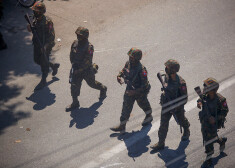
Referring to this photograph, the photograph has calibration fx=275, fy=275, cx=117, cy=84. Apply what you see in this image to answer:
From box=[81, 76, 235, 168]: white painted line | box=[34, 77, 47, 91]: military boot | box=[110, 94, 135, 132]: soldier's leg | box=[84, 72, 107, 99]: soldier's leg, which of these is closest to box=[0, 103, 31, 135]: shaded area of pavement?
box=[34, 77, 47, 91]: military boot

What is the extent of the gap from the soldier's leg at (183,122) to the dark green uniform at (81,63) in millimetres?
2493

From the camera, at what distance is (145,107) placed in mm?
6457

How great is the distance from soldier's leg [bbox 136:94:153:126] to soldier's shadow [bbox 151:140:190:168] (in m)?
0.86

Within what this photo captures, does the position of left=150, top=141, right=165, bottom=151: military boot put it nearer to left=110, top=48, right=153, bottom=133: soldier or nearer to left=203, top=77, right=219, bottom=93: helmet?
left=110, top=48, right=153, bottom=133: soldier

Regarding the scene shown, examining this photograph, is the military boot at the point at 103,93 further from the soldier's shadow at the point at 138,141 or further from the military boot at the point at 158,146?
the military boot at the point at 158,146

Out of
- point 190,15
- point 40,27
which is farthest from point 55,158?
point 190,15

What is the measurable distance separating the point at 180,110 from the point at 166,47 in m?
4.03

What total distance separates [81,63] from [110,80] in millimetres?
1577

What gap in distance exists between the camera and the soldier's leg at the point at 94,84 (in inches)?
277

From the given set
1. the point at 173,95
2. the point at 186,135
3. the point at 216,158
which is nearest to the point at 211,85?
the point at 173,95

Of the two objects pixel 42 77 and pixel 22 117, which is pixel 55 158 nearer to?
pixel 22 117

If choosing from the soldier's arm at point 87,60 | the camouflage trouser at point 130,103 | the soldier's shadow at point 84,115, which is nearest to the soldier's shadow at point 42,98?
the soldier's shadow at point 84,115

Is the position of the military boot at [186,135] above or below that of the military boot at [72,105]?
below

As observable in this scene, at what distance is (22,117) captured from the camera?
7.05m
